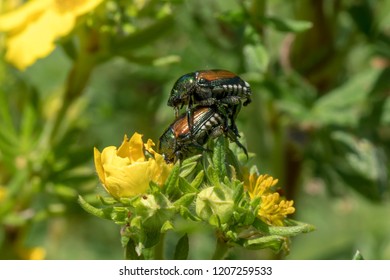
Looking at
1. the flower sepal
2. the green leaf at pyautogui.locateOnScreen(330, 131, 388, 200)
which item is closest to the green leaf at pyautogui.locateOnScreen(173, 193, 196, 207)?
the flower sepal

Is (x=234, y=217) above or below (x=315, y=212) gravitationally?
below

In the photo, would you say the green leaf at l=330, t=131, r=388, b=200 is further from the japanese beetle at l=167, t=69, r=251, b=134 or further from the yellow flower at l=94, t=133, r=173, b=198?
the yellow flower at l=94, t=133, r=173, b=198

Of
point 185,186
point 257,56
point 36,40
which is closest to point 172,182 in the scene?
point 185,186

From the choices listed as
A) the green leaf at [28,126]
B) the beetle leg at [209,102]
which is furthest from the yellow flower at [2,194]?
the beetle leg at [209,102]

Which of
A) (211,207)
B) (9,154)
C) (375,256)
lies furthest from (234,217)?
(375,256)

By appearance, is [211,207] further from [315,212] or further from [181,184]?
[315,212]
